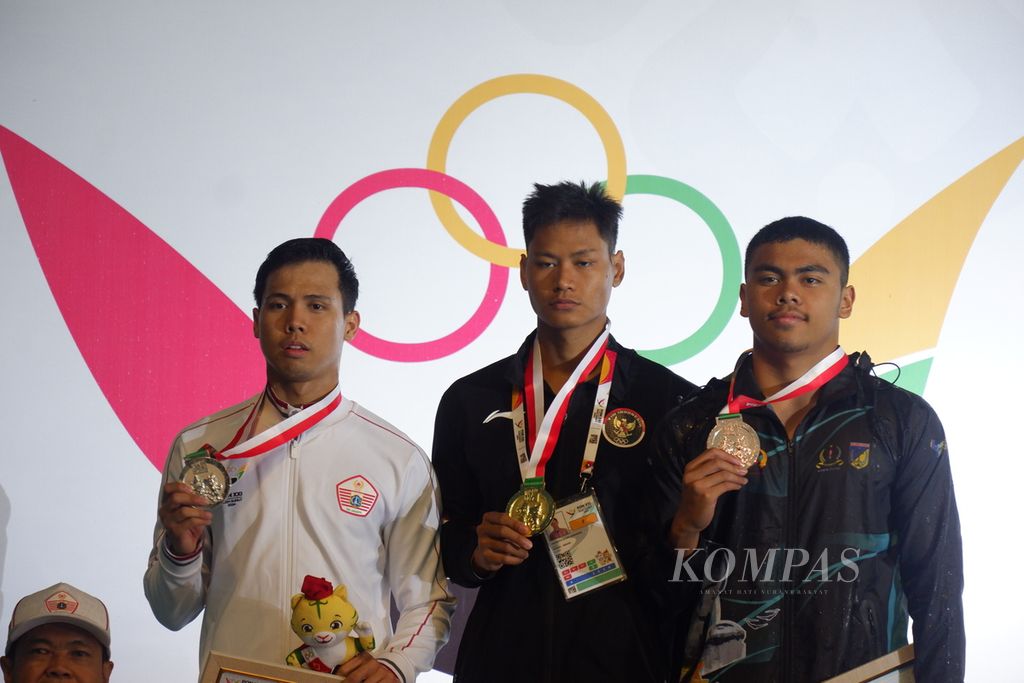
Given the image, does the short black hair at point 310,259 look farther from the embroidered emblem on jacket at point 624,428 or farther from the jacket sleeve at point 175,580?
the embroidered emblem on jacket at point 624,428

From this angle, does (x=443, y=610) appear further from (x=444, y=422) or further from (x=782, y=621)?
(x=782, y=621)

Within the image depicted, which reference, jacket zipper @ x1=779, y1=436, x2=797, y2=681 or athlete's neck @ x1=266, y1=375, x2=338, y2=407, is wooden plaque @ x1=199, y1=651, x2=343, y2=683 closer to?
athlete's neck @ x1=266, y1=375, x2=338, y2=407

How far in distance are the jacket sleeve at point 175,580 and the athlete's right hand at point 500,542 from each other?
653mm

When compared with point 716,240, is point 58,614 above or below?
below

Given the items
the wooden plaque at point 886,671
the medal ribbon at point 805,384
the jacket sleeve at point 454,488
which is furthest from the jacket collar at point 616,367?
the wooden plaque at point 886,671

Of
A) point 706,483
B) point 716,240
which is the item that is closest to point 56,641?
point 706,483

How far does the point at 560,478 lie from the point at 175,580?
920 millimetres

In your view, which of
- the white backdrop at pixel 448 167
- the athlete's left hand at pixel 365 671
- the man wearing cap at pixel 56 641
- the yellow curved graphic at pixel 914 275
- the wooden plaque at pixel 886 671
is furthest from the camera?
the yellow curved graphic at pixel 914 275

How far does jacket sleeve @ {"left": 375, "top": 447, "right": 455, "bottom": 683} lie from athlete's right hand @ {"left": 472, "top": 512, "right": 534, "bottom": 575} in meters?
0.17

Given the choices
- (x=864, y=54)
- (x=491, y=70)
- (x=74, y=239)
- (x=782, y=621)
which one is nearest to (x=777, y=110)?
(x=864, y=54)

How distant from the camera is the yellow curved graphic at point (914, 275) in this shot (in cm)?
341

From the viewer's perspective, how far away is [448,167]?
3.39 meters

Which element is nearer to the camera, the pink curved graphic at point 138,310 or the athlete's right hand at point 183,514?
the athlete's right hand at point 183,514

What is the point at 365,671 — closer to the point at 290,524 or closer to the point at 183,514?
the point at 290,524
